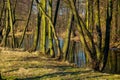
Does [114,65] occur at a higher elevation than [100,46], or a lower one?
lower

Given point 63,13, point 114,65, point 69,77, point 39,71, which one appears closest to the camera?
point 69,77

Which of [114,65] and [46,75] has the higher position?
[46,75]

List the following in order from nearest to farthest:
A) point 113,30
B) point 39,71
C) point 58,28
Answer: point 39,71 → point 113,30 → point 58,28

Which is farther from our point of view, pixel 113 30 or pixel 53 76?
pixel 113 30

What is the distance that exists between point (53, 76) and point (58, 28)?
6319 centimetres

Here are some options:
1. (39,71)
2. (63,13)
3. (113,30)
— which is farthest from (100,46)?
(63,13)

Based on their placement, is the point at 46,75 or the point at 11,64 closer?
the point at 46,75

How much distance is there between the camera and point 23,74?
1429cm

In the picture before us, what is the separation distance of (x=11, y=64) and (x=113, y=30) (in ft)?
96.6

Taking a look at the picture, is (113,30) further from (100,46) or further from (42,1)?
(100,46)

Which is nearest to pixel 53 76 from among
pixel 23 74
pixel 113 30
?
pixel 23 74

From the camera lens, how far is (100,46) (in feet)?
59.8

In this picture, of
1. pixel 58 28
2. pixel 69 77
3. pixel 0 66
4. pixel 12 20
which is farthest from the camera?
pixel 58 28

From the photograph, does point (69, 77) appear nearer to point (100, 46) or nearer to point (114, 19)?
point (100, 46)
